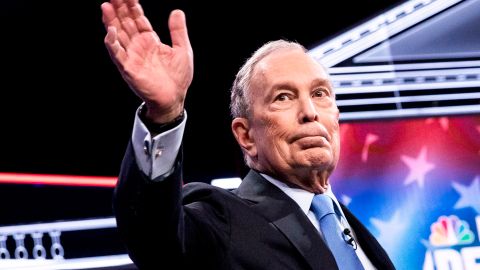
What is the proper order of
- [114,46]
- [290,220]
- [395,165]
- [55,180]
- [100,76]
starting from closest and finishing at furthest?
[114,46]
[290,220]
[55,180]
[395,165]
[100,76]

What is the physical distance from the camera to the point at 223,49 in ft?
10.9

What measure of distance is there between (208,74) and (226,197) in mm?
1897

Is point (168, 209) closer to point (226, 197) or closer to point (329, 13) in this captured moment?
point (226, 197)

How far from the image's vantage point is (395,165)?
3008 millimetres

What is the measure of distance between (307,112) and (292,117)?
37 millimetres

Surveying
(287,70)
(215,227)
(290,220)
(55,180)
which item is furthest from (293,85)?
(55,180)

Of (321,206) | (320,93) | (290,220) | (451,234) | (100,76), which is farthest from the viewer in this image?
(100,76)

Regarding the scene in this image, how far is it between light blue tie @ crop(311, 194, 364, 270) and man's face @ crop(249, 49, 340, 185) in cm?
7

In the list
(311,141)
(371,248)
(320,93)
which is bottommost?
(371,248)

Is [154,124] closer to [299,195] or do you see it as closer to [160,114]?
[160,114]

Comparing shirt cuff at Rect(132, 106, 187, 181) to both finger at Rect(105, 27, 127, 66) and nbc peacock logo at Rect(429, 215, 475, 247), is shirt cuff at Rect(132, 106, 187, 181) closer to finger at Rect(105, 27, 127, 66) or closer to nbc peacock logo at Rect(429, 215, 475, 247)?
finger at Rect(105, 27, 127, 66)

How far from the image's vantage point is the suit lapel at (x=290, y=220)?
56.2 inches

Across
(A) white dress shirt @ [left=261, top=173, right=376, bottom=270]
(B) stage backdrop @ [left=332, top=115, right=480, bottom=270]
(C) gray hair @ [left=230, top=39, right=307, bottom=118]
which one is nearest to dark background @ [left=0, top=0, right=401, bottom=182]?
(B) stage backdrop @ [left=332, top=115, right=480, bottom=270]

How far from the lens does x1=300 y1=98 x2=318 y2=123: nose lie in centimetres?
161
